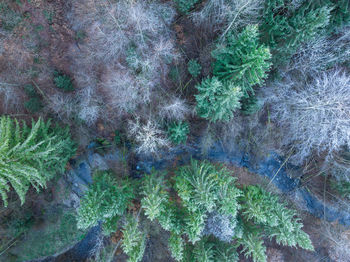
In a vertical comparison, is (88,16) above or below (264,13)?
above

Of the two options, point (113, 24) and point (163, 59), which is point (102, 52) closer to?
point (113, 24)

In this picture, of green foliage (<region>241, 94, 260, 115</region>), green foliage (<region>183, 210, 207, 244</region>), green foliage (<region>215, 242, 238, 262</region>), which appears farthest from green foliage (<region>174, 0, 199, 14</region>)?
green foliage (<region>215, 242, 238, 262</region>)

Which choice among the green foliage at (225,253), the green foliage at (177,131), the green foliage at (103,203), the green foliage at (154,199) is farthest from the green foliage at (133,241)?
the green foliage at (177,131)

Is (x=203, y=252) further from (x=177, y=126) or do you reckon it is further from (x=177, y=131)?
(x=177, y=126)

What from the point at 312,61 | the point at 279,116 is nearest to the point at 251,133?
the point at 279,116

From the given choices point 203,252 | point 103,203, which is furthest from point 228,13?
point 203,252

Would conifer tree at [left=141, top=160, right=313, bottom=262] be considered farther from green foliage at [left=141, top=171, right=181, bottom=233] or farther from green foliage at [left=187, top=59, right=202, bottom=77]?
green foliage at [left=187, top=59, right=202, bottom=77]

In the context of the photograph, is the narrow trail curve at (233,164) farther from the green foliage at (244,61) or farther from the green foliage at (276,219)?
the green foliage at (244,61)
